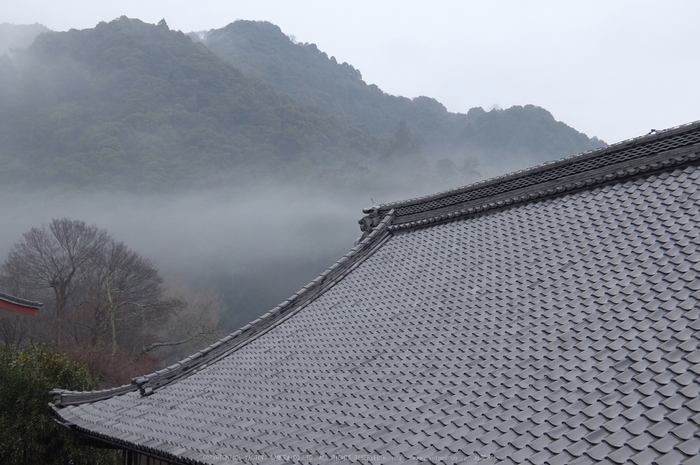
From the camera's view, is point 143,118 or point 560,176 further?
point 143,118

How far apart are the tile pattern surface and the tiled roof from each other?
2cm

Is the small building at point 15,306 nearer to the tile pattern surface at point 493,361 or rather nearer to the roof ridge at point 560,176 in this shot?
the tile pattern surface at point 493,361

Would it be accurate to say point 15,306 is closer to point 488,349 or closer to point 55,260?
point 488,349

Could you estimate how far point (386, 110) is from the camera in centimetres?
9156

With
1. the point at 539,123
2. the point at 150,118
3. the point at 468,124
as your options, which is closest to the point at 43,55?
the point at 150,118

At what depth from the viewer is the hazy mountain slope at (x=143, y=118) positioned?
185ft

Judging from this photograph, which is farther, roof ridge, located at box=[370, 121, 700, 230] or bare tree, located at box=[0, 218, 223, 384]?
bare tree, located at box=[0, 218, 223, 384]

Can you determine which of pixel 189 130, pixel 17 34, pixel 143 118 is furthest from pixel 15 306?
pixel 17 34

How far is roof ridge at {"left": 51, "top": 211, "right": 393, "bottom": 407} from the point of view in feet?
25.1

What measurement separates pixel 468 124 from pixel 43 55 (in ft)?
186

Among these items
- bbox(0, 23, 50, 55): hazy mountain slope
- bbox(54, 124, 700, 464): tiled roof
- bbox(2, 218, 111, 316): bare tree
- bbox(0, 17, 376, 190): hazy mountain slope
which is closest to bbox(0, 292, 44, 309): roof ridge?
bbox(54, 124, 700, 464): tiled roof

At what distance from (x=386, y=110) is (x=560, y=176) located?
Answer: 8654 centimetres

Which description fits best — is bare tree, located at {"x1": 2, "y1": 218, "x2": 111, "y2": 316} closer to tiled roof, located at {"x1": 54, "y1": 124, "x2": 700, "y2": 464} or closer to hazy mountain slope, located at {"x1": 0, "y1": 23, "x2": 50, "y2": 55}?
tiled roof, located at {"x1": 54, "y1": 124, "x2": 700, "y2": 464}

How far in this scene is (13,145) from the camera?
188 feet
